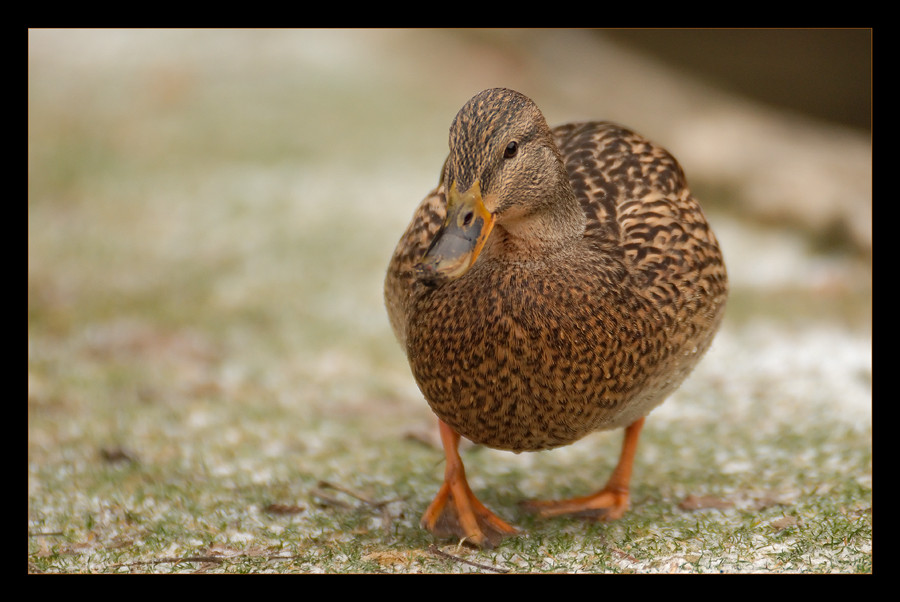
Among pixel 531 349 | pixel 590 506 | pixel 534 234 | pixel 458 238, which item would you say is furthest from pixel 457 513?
pixel 458 238

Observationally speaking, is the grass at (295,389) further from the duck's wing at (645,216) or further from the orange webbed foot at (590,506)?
the duck's wing at (645,216)

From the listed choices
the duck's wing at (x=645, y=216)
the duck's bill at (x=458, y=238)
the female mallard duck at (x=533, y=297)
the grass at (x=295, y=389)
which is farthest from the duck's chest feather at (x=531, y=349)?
the grass at (x=295, y=389)

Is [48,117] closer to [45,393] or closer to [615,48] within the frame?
[45,393]

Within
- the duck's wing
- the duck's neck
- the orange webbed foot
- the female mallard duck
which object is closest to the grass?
the orange webbed foot

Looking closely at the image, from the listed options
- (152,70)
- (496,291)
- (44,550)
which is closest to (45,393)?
(44,550)

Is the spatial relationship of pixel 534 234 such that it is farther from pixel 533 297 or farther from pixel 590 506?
pixel 590 506

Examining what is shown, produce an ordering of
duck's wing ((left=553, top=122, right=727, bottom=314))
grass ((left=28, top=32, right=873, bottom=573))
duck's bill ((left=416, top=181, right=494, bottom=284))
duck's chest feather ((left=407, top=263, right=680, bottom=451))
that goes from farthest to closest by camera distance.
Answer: grass ((left=28, top=32, right=873, bottom=573)), duck's wing ((left=553, top=122, right=727, bottom=314)), duck's chest feather ((left=407, top=263, right=680, bottom=451)), duck's bill ((left=416, top=181, right=494, bottom=284))

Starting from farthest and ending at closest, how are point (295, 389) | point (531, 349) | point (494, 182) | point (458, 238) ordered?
point (295, 389) → point (531, 349) → point (494, 182) → point (458, 238)

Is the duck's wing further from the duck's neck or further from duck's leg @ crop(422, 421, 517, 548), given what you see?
duck's leg @ crop(422, 421, 517, 548)
